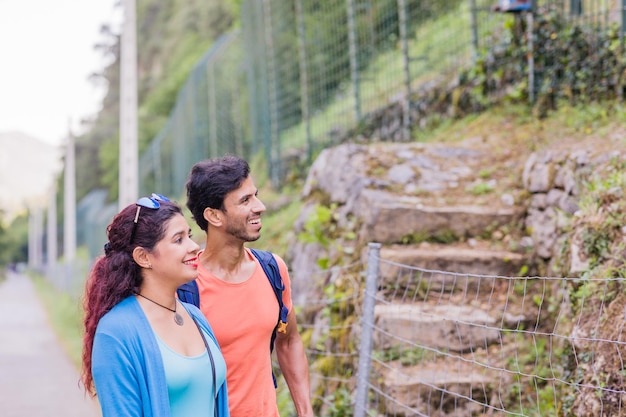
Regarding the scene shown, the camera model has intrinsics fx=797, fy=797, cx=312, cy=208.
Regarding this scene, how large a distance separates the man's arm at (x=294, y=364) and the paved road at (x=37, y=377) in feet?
7.12

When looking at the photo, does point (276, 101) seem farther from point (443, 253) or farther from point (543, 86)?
point (443, 253)

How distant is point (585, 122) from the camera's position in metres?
6.83

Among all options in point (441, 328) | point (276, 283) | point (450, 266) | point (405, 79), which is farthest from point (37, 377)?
point (276, 283)

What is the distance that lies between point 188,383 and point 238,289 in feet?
2.28

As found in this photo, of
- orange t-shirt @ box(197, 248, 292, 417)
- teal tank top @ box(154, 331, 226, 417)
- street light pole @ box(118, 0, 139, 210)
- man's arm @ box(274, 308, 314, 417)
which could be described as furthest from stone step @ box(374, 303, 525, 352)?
street light pole @ box(118, 0, 139, 210)

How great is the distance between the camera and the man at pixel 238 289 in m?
3.05

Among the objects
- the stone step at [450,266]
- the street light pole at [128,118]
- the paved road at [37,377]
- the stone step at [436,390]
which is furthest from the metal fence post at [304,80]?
the stone step at [436,390]

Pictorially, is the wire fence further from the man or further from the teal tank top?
the teal tank top

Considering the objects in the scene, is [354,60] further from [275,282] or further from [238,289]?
[238,289]

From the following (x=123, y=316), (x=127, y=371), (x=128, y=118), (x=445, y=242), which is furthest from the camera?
(x=128, y=118)

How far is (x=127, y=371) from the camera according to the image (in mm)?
2355

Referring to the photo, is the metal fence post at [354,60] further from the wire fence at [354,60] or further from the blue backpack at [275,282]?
the blue backpack at [275,282]

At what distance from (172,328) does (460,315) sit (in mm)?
2963

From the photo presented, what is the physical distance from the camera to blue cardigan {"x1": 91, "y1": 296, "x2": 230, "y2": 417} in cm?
234
